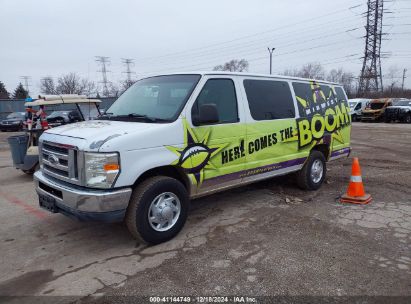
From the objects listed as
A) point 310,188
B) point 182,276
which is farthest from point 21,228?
point 310,188

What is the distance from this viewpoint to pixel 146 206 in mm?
4043

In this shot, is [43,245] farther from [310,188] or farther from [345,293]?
[310,188]

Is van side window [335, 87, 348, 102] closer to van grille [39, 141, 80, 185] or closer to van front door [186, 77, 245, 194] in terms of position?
van front door [186, 77, 245, 194]

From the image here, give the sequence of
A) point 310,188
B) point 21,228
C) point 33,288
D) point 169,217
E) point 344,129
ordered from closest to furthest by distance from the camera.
Result: point 33,288, point 169,217, point 21,228, point 310,188, point 344,129

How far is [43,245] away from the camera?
4.41 meters

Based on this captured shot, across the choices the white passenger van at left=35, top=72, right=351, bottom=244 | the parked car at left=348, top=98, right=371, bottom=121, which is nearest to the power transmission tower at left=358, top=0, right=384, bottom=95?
the parked car at left=348, top=98, right=371, bottom=121

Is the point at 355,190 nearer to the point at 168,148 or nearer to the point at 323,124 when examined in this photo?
the point at 323,124

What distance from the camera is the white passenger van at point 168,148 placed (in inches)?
149

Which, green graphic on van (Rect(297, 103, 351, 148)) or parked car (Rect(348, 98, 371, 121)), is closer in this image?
green graphic on van (Rect(297, 103, 351, 148))

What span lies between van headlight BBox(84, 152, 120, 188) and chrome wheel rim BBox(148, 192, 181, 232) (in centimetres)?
63

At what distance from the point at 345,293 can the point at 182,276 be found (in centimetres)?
156

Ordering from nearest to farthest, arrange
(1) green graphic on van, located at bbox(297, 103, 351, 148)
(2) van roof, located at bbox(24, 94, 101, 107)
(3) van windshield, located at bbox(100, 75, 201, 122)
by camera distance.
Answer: (3) van windshield, located at bbox(100, 75, 201, 122)
(1) green graphic on van, located at bbox(297, 103, 351, 148)
(2) van roof, located at bbox(24, 94, 101, 107)

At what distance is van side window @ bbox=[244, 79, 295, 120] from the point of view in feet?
17.5

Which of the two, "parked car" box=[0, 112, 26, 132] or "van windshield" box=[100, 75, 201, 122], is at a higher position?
"van windshield" box=[100, 75, 201, 122]
